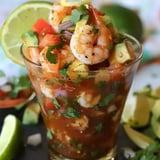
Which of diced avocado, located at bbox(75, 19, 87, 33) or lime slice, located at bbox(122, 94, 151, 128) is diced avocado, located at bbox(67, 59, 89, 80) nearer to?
diced avocado, located at bbox(75, 19, 87, 33)

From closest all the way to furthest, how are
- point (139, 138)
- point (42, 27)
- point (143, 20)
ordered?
point (42, 27) < point (139, 138) < point (143, 20)

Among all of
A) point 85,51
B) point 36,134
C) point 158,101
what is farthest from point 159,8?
point 85,51

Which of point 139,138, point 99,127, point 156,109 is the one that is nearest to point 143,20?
point 156,109

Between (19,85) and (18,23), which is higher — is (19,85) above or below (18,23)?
below

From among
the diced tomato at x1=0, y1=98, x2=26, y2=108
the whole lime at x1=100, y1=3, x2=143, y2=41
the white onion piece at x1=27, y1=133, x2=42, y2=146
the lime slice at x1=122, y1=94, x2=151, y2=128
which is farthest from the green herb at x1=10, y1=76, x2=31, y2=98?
the whole lime at x1=100, y1=3, x2=143, y2=41

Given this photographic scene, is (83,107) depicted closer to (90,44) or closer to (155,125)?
(90,44)

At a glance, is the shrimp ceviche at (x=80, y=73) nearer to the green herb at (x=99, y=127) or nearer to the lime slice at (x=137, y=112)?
the green herb at (x=99, y=127)
